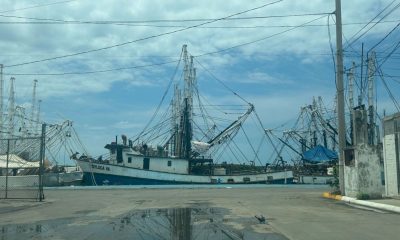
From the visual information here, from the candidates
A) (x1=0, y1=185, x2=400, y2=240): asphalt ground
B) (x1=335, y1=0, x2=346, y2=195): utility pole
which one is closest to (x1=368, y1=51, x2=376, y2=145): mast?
(x1=335, y1=0, x2=346, y2=195): utility pole

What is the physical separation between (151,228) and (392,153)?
52.3 feet

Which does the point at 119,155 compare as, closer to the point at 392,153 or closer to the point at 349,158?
the point at 349,158

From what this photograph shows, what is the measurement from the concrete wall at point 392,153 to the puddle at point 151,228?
37.3 ft

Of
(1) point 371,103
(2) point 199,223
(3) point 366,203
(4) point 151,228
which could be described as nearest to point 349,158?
(3) point 366,203

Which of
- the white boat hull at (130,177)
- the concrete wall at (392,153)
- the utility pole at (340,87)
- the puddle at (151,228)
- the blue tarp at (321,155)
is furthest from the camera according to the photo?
the blue tarp at (321,155)

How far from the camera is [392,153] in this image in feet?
83.6

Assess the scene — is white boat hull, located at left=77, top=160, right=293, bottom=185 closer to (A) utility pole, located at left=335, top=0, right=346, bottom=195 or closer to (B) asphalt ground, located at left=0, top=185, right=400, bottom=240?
(A) utility pole, located at left=335, top=0, right=346, bottom=195

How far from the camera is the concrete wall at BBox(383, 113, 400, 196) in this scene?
2477cm

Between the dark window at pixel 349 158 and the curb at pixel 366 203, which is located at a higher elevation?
the dark window at pixel 349 158

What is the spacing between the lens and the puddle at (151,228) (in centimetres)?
1242

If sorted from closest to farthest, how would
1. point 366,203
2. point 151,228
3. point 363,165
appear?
point 151,228 < point 366,203 < point 363,165

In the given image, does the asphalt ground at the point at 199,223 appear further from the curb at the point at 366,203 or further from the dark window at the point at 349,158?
the dark window at the point at 349,158

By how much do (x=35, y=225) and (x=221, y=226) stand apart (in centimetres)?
536

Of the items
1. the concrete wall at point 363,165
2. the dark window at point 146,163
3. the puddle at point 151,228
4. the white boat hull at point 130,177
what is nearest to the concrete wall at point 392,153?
the concrete wall at point 363,165
